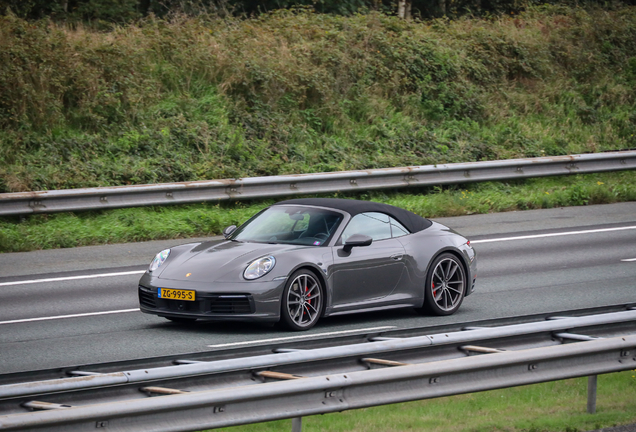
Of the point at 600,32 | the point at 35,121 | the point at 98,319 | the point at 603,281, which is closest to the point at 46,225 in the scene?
the point at 35,121

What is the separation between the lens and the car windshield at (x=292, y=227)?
31.2ft

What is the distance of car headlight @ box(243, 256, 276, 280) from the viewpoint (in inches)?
341

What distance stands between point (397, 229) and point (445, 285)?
34.5 inches

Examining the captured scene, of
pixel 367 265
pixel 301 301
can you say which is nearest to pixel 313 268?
pixel 301 301

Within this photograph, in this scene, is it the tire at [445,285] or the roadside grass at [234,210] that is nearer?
the tire at [445,285]

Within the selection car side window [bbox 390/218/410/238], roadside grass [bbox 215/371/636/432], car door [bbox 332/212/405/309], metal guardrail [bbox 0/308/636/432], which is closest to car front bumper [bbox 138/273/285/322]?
car door [bbox 332/212/405/309]

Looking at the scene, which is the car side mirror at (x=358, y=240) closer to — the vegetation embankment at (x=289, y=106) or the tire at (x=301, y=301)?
the tire at (x=301, y=301)

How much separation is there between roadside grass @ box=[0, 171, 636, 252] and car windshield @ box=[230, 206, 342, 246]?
541cm

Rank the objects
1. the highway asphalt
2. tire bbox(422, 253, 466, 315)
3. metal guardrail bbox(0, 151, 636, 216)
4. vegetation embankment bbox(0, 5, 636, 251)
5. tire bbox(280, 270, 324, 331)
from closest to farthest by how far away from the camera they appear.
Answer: the highway asphalt, tire bbox(280, 270, 324, 331), tire bbox(422, 253, 466, 315), metal guardrail bbox(0, 151, 636, 216), vegetation embankment bbox(0, 5, 636, 251)

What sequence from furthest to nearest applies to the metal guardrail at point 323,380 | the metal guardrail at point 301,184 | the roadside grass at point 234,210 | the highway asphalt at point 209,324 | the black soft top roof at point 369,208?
the metal guardrail at point 301,184, the roadside grass at point 234,210, the black soft top roof at point 369,208, the highway asphalt at point 209,324, the metal guardrail at point 323,380

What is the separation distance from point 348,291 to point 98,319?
2875 mm

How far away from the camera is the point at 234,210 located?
16562 millimetres

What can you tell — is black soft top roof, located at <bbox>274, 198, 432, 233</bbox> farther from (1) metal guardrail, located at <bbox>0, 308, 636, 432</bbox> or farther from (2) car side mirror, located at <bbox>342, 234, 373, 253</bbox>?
(1) metal guardrail, located at <bbox>0, 308, 636, 432</bbox>

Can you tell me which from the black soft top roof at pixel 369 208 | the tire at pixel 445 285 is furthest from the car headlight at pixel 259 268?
the tire at pixel 445 285
